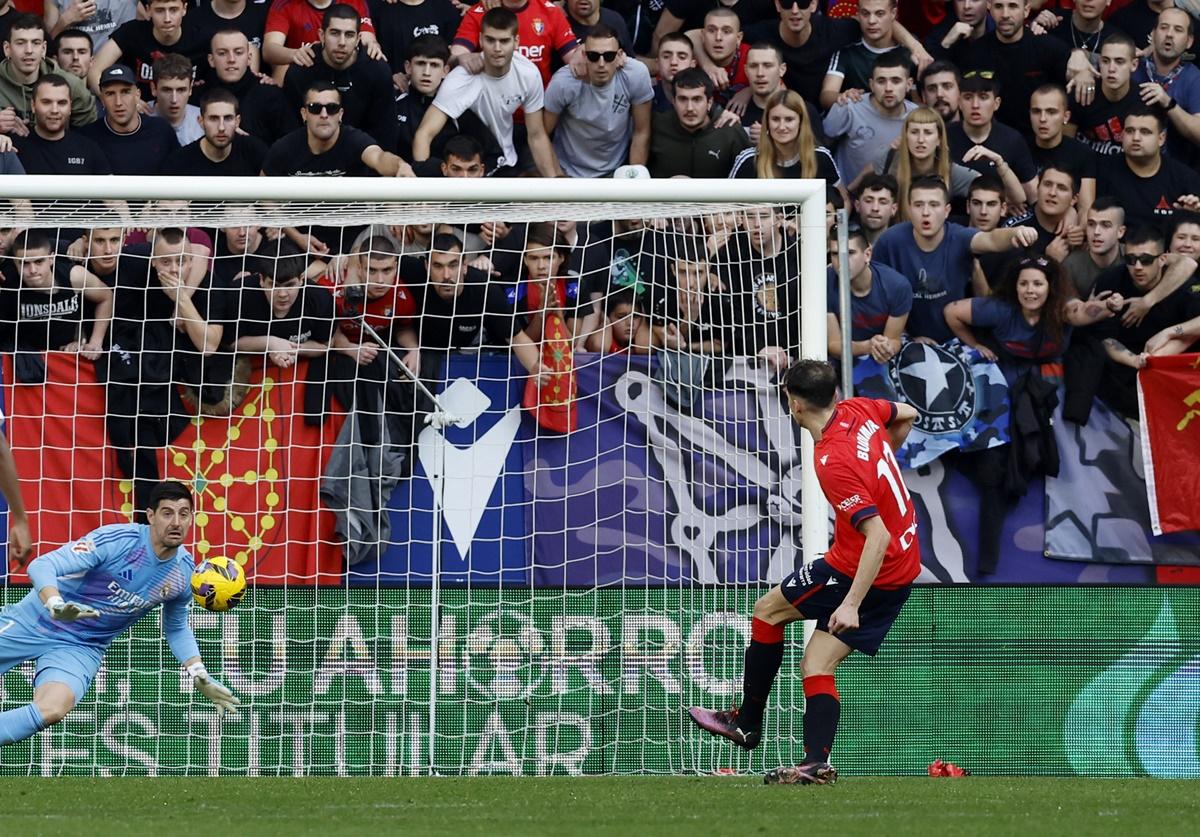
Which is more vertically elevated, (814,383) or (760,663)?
(814,383)

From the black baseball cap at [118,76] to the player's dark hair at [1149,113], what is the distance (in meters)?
7.17

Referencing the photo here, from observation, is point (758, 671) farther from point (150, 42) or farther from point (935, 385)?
point (150, 42)

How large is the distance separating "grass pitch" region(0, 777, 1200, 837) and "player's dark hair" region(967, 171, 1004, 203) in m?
4.72

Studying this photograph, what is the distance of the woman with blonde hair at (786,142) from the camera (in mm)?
12461

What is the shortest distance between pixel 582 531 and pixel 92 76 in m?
5.12

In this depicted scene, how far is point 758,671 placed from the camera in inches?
332

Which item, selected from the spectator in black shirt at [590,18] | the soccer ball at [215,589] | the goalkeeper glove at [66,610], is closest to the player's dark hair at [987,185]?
the spectator in black shirt at [590,18]

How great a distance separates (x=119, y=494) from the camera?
1120 centimetres

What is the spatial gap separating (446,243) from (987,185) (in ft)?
12.6

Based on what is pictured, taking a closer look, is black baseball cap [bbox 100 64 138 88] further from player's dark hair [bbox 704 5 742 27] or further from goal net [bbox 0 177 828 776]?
player's dark hair [bbox 704 5 742 27]

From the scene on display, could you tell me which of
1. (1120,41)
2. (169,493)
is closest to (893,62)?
(1120,41)

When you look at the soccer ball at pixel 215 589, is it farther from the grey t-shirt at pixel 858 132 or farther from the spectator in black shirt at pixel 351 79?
the grey t-shirt at pixel 858 132

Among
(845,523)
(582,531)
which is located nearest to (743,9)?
(582,531)

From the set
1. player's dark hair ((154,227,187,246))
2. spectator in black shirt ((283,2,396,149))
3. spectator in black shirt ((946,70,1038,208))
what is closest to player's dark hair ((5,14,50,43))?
spectator in black shirt ((283,2,396,149))
